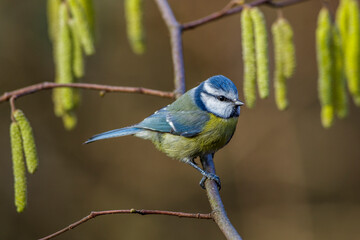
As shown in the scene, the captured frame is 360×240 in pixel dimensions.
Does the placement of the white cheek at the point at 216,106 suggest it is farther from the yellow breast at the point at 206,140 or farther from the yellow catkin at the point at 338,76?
the yellow catkin at the point at 338,76

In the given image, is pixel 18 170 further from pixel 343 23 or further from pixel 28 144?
pixel 343 23

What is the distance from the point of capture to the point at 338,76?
1.73 meters

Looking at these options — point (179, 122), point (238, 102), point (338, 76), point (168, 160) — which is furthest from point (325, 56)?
point (168, 160)

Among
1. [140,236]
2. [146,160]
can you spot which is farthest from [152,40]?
[140,236]

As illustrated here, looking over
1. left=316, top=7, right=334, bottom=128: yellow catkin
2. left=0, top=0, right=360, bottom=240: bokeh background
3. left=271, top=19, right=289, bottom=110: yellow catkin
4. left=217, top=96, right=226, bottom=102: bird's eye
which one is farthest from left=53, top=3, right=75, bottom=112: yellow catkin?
left=0, top=0, right=360, bottom=240: bokeh background

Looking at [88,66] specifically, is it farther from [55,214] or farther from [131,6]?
[131,6]

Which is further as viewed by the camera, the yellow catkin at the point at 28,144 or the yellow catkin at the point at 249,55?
the yellow catkin at the point at 249,55

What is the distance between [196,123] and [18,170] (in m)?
0.85

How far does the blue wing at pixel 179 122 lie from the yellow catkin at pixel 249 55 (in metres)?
0.46

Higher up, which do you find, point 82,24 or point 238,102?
point 82,24

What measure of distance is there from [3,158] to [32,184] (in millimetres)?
289

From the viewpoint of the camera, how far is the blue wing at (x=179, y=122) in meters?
2.06

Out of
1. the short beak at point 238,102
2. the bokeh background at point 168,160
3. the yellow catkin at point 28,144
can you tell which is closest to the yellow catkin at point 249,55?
the short beak at point 238,102

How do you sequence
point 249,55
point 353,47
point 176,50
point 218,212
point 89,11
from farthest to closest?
point 176,50
point 89,11
point 353,47
point 249,55
point 218,212
